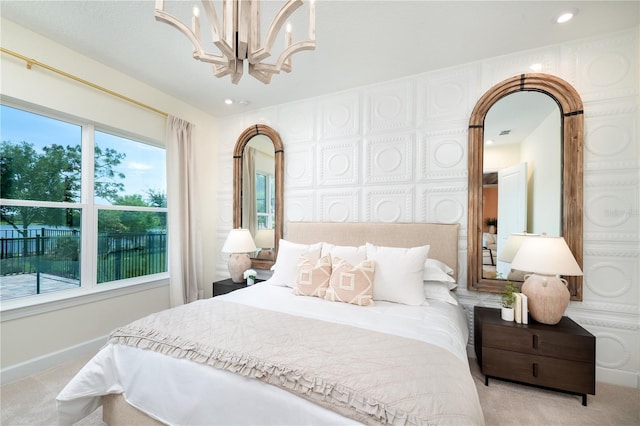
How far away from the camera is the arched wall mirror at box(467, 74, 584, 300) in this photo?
233 cm

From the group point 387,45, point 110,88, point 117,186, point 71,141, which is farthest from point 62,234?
point 387,45

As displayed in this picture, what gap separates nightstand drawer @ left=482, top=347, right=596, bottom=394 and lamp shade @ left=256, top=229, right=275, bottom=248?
97.8 inches

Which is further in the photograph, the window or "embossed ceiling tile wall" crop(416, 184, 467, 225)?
"embossed ceiling tile wall" crop(416, 184, 467, 225)

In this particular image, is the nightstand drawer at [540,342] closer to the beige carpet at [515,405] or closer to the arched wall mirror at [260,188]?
the beige carpet at [515,405]

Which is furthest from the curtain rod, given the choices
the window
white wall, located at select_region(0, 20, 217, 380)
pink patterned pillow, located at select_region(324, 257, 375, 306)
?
pink patterned pillow, located at select_region(324, 257, 375, 306)

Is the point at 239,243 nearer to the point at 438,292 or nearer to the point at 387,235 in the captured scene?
the point at 387,235

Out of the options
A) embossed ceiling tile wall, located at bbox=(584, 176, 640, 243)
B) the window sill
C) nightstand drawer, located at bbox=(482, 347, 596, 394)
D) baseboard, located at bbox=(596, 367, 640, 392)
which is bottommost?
baseboard, located at bbox=(596, 367, 640, 392)

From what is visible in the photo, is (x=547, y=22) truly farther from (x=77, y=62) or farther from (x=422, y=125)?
(x=77, y=62)

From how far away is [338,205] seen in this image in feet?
10.7

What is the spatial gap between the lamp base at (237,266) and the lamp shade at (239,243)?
0.12 meters

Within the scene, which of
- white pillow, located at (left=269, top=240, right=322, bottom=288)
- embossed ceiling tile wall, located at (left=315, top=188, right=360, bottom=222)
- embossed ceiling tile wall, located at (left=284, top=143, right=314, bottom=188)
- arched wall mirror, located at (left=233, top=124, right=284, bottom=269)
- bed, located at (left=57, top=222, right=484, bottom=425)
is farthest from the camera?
arched wall mirror, located at (left=233, top=124, right=284, bottom=269)

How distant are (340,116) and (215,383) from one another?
284cm

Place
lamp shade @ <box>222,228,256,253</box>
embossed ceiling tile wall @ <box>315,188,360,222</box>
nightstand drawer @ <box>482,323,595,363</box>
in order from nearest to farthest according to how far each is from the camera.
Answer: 1. nightstand drawer @ <box>482,323,595,363</box>
2. embossed ceiling tile wall @ <box>315,188,360,222</box>
3. lamp shade @ <box>222,228,256,253</box>

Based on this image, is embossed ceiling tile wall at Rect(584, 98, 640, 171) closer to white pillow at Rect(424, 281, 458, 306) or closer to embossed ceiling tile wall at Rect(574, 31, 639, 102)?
embossed ceiling tile wall at Rect(574, 31, 639, 102)
